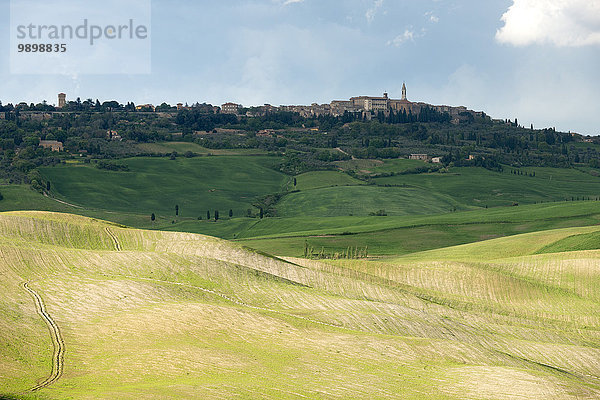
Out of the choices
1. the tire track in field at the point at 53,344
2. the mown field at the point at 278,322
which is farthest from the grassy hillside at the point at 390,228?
the tire track in field at the point at 53,344

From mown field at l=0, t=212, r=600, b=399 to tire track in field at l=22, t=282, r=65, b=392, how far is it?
359mm

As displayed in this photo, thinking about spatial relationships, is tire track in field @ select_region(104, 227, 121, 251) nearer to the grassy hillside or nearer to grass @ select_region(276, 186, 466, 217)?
the grassy hillside

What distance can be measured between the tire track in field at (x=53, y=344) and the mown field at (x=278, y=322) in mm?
359

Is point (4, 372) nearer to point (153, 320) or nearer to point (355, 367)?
point (153, 320)

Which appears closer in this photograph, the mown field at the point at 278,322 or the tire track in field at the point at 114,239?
the mown field at the point at 278,322

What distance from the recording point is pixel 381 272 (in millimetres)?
80375

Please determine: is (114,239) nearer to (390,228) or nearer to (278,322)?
(278,322)

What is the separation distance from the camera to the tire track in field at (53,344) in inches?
1341

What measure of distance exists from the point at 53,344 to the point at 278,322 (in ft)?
51.6

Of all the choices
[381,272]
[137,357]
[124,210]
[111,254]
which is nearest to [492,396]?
[137,357]

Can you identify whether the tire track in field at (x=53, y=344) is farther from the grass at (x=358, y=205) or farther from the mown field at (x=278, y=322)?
the grass at (x=358, y=205)

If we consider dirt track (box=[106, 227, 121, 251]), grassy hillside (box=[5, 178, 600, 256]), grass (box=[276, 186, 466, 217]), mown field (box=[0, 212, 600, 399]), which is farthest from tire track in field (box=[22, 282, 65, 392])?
grass (box=[276, 186, 466, 217])

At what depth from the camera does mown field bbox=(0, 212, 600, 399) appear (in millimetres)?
36219

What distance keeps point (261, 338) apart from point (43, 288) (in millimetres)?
18477
